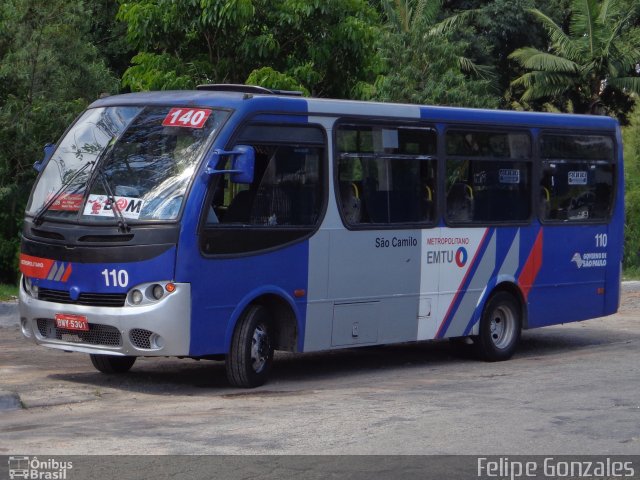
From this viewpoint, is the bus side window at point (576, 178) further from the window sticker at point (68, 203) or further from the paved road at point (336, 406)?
the window sticker at point (68, 203)

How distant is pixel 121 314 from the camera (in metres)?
10.4

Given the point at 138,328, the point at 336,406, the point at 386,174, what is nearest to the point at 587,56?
the point at 386,174

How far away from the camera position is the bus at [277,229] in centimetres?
1049

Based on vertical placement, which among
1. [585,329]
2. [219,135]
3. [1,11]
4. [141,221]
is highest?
[1,11]

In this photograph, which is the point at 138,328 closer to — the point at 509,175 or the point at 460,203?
the point at 460,203

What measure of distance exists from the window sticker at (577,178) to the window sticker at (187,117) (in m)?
5.52

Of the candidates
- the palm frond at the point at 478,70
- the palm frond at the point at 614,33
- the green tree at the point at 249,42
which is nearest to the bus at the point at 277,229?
the green tree at the point at 249,42

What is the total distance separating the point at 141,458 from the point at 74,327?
2982mm

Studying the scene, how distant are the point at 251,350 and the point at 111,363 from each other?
1652 millimetres

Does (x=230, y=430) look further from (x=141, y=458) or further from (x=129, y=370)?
(x=129, y=370)

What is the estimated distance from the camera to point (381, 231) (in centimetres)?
1228

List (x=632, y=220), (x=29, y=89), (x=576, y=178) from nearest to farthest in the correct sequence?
(x=576, y=178), (x=29, y=89), (x=632, y=220)

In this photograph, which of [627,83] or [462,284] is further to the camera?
[627,83]

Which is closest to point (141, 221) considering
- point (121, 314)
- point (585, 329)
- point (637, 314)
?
point (121, 314)
